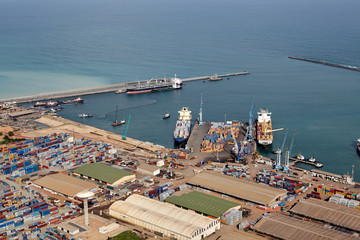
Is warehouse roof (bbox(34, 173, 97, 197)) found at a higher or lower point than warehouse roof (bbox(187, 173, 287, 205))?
lower

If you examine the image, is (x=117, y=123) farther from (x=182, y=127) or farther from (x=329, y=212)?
(x=329, y=212)

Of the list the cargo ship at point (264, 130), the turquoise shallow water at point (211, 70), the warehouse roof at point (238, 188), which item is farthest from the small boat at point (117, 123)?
the warehouse roof at point (238, 188)

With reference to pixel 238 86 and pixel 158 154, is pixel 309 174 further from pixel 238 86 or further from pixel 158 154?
pixel 238 86

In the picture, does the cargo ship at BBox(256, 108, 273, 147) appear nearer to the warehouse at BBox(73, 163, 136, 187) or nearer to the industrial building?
the industrial building

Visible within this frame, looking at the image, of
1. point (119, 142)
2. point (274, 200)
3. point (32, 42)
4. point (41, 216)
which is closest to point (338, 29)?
point (32, 42)

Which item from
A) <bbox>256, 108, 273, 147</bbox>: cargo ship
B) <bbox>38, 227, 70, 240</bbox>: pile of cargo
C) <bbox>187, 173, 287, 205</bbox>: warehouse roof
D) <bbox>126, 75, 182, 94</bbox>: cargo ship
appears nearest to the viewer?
<bbox>38, 227, 70, 240</bbox>: pile of cargo

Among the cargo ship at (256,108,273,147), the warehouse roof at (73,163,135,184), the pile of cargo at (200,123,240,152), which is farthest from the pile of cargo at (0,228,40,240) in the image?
the cargo ship at (256,108,273,147)

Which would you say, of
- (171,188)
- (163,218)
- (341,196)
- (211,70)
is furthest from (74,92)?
(341,196)
